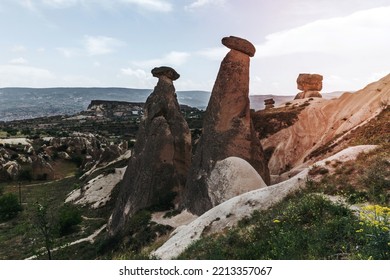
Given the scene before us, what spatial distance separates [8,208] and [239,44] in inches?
1118

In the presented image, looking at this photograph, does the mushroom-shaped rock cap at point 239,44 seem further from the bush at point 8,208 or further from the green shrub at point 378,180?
the bush at point 8,208

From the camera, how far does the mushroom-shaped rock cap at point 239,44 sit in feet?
70.4

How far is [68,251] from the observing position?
75.9 feet

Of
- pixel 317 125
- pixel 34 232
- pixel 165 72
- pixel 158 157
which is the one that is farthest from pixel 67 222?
pixel 317 125

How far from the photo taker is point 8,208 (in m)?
36.2

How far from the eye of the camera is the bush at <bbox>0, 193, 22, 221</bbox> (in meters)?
35.7

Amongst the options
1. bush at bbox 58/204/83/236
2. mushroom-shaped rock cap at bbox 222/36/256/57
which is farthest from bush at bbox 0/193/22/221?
mushroom-shaped rock cap at bbox 222/36/256/57

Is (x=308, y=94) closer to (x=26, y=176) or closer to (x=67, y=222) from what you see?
(x=67, y=222)

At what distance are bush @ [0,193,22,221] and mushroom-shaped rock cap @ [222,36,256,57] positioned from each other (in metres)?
27.6

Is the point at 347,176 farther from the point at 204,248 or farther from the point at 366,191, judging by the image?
the point at 204,248

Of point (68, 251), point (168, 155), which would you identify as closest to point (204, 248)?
point (168, 155)

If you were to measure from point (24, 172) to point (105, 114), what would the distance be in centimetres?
13950

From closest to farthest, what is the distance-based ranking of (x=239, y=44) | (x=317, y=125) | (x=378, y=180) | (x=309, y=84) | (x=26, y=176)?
(x=378, y=180), (x=239, y=44), (x=317, y=125), (x=309, y=84), (x=26, y=176)

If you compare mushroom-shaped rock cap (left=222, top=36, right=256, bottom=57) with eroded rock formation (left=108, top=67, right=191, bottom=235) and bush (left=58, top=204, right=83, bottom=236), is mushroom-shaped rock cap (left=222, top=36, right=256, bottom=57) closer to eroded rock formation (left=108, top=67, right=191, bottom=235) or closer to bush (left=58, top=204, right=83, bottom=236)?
eroded rock formation (left=108, top=67, right=191, bottom=235)
